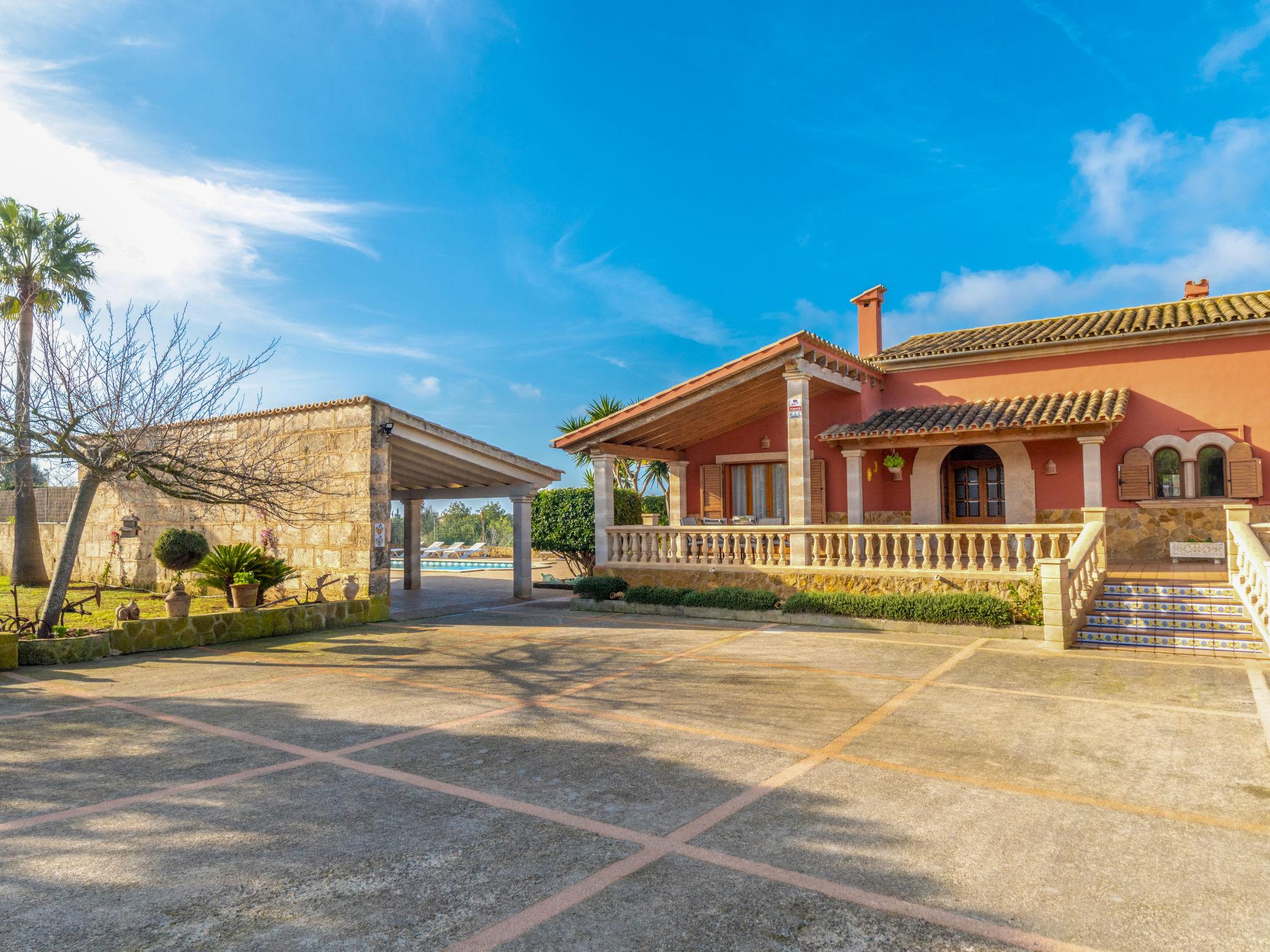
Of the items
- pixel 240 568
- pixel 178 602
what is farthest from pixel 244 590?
pixel 178 602

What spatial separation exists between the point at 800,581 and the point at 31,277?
2112 centimetres

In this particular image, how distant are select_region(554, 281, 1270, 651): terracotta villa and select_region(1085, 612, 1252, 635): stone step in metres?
0.07

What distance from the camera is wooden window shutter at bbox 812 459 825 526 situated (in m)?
17.2

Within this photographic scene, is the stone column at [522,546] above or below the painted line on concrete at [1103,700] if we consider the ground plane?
above

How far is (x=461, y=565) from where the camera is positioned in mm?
31109

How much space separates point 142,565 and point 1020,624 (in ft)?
60.4

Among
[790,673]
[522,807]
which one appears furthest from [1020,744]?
[522,807]

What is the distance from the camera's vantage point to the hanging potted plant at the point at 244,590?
12219 millimetres

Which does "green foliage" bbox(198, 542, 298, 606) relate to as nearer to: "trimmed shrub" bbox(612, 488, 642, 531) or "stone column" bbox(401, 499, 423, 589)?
"stone column" bbox(401, 499, 423, 589)

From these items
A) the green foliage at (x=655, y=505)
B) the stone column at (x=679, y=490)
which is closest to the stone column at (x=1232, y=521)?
the stone column at (x=679, y=490)

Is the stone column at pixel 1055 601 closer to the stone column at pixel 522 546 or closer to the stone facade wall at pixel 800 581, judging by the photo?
the stone facade wall at pixel 800 581

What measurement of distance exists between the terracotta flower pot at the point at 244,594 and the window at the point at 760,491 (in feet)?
35.4

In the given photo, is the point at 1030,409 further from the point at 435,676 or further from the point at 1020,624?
the point at 435,676

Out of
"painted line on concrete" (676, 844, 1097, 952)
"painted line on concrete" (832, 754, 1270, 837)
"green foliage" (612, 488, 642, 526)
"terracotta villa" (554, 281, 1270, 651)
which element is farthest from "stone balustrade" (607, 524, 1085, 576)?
"painted line on concrete" (676, 844, 1097, 952)
